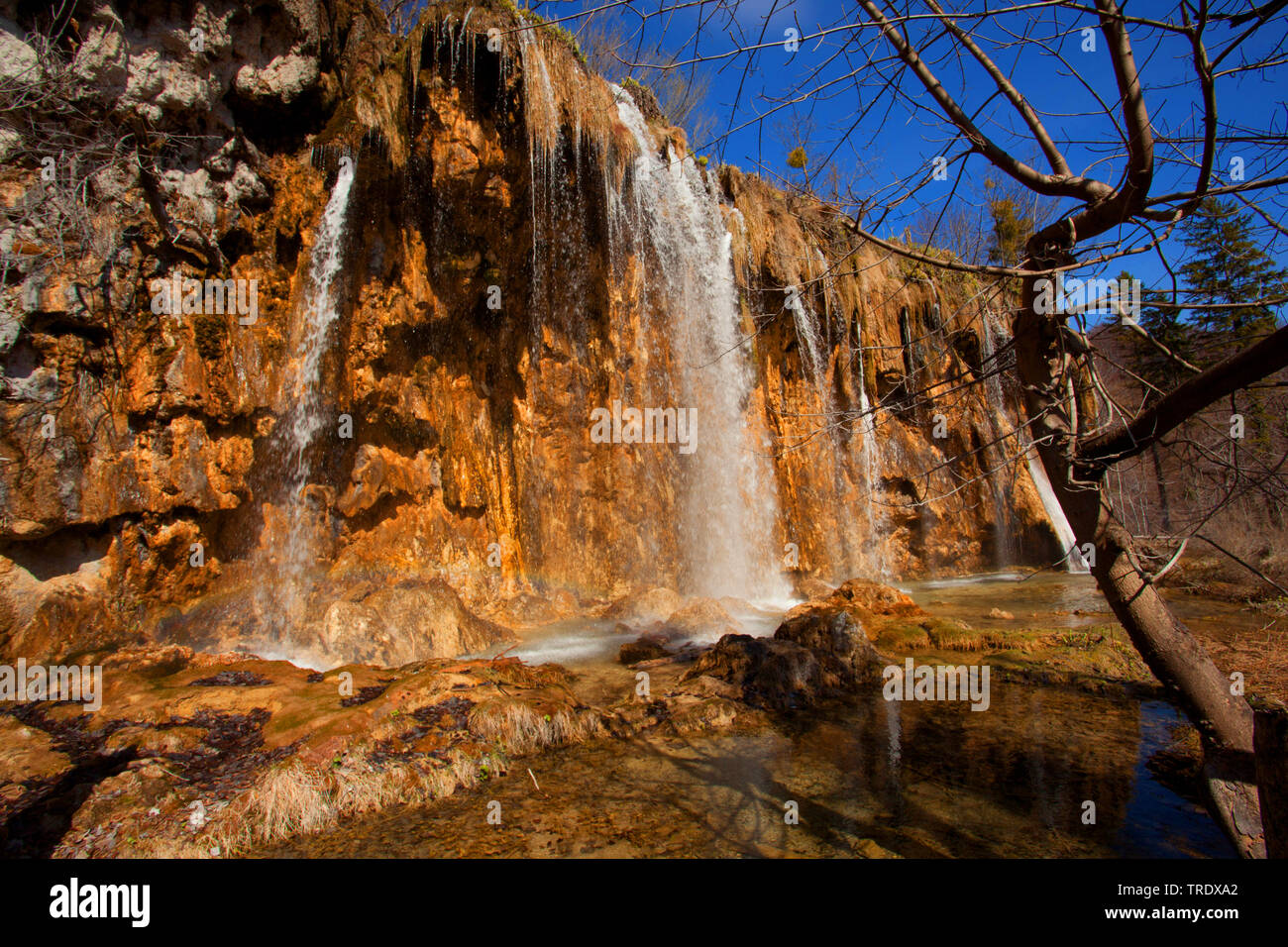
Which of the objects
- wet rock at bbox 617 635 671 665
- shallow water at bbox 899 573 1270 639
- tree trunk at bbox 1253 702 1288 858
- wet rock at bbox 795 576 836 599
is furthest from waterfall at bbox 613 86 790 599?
tree trunk at bbox 1253 702 1288 858

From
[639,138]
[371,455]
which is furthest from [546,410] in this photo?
[639,138]

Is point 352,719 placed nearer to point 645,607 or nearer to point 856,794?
point 856,794

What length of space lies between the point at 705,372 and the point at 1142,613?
1163 centimetres

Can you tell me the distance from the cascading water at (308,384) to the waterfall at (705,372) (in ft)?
18.2

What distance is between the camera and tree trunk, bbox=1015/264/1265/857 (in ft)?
8.41

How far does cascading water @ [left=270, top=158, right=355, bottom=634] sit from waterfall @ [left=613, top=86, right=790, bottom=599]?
553 cm

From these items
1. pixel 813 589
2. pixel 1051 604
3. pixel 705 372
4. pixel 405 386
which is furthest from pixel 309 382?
pixel 1051 604

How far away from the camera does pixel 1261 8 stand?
1881 mm

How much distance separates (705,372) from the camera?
552 inches

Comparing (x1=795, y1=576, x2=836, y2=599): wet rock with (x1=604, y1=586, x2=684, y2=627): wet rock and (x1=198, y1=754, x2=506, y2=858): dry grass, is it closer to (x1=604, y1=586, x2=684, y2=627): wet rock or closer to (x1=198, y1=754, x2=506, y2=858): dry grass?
(x1=604, y1=586, x2=684, y2=627): wet rock

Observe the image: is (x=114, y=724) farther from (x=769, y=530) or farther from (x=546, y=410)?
(x=769, y=530)

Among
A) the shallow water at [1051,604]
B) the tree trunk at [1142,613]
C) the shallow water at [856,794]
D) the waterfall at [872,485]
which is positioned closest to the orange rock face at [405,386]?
the waterfall at [872,485]

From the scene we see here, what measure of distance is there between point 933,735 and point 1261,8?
4533mm

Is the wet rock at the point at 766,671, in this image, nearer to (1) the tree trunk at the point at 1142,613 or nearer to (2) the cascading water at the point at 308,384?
(1) the tree trunk at the point at 1142,613
